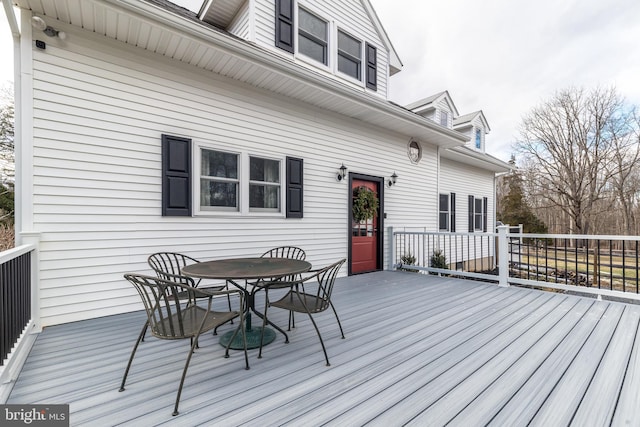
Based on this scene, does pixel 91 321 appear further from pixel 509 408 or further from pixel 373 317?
pixel 509 408

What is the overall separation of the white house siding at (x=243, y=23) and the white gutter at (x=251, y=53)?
4.13ft

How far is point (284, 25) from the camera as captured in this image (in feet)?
16.0

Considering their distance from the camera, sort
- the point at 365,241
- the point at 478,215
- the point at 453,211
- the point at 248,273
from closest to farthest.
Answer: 1. the point at 248,273
2. the point at 365,241
3. the point at 453,211
4. the point at 478,215

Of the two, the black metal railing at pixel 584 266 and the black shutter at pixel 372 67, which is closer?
the black metal railing at pixel 584 266

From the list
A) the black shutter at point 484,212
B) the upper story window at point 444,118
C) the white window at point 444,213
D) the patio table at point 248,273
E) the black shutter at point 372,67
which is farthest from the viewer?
the black shutter at point 484,212

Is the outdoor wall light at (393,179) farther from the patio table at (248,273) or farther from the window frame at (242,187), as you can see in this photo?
the patio table at (248,273)

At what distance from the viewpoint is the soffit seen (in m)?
2.74

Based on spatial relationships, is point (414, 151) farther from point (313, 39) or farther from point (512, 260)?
point (313, 39)

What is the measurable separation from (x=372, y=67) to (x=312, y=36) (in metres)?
1.74

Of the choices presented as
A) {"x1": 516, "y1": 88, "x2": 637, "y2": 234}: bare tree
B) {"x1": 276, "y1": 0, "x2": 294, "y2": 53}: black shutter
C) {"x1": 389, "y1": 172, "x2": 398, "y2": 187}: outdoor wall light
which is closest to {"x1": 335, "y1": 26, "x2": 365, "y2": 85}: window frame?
{"x1": 276, "y1": 0, "x2": 294, "y2": 53}: black shutter

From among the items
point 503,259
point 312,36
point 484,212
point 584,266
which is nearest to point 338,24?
point 312,36

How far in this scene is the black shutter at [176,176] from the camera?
3486 mm

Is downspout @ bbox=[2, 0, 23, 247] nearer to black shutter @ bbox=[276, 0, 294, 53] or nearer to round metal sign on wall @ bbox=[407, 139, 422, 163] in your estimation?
black shutter @ bbox=[276, 0, 294, 53]

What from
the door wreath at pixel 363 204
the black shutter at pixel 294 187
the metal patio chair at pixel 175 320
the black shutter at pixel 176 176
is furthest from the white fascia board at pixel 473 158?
the metal patio chair at pixel 175 320
